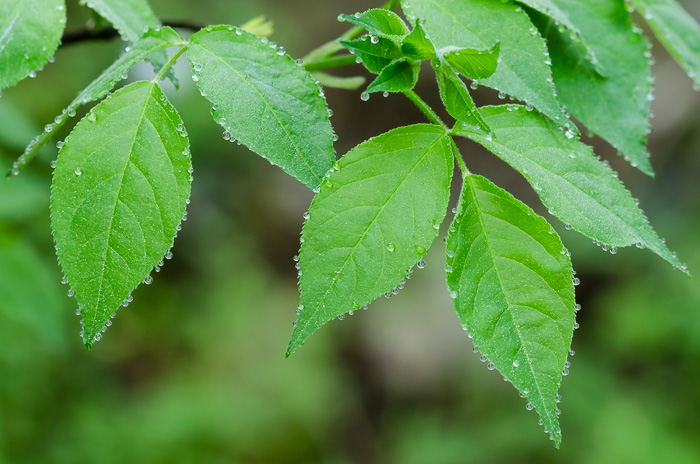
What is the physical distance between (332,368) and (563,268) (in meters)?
4.02

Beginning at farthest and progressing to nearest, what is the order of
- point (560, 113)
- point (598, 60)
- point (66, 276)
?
point (598, 60) < point (560, 113) < point (66, 276)

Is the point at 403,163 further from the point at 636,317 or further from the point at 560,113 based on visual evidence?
the point at 636,317

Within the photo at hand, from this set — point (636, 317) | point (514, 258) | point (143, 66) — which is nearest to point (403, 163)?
point (514, 258)

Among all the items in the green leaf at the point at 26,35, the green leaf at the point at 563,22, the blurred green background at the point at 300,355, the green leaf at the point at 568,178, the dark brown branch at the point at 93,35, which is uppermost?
the green leaf at the point at 563,22

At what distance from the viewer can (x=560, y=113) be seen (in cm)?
90

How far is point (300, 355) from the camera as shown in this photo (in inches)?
177

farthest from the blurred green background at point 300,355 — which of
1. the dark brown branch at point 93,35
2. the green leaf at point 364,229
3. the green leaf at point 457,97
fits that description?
the green leaf at point 457,97

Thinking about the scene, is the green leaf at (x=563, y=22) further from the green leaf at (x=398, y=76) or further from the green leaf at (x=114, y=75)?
the green leaf at (x=114, y=75)

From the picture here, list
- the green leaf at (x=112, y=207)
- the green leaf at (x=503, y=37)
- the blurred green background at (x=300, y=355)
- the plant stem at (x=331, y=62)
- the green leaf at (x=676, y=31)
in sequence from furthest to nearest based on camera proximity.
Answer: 1. the blurred green background at (x=300, y=355)
2. the green leaf at (x=676, y=31)
3. the plant stem at (x=331, y=62)
4. the green leaf at (x=503, y=37)
5. the green leaf at (x=112, y=207)

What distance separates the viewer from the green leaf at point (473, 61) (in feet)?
2.53

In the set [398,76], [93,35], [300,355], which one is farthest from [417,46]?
[300,355]

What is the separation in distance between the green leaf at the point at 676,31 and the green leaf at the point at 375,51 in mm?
743

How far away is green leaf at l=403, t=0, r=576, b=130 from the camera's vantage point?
91 cm

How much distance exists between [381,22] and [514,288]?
0.42 m
